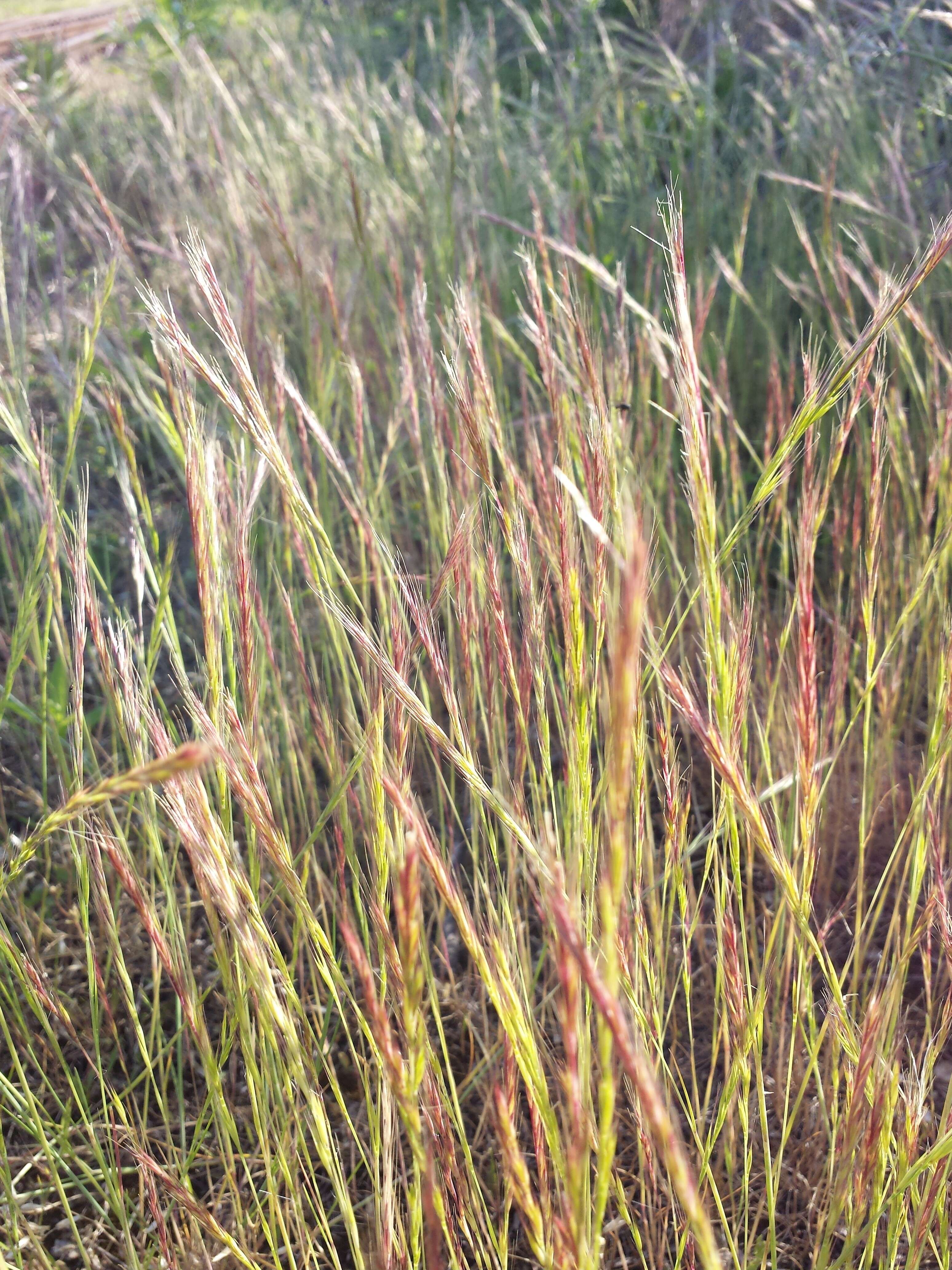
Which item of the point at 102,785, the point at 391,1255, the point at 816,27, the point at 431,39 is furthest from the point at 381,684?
the point at 431,39

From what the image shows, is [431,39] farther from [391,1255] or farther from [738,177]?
[391,1255]

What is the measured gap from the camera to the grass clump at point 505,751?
616 mm

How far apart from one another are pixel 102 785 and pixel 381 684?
8.3 inches

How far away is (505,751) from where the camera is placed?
0.79m

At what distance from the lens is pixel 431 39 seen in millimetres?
2662

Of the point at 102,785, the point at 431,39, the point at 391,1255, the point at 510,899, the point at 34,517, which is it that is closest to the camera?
the point at 102,785

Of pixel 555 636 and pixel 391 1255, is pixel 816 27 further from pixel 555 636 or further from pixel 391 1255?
pixel 391 1255

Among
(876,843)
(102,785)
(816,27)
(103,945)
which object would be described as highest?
(816,27)

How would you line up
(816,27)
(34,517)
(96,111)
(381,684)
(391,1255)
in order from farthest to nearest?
1. (96,111)
2. (816,27)
3. (34,517)
4. (391,1255)
5. (381,684)

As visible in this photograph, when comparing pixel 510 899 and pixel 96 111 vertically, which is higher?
pixel 96 111

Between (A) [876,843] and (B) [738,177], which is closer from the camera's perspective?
(A) [876,843]

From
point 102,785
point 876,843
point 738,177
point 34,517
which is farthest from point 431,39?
point 102,785

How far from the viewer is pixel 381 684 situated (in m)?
0.64

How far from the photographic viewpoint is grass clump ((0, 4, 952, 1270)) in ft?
2.02
